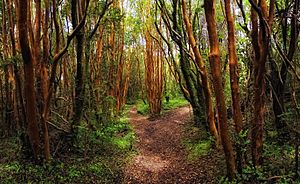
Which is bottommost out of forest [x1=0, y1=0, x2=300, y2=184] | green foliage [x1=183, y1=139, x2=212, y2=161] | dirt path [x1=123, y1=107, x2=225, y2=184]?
dirt path [x1=123, y1=107, x2=225, y2=184]

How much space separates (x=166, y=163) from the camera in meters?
9.39

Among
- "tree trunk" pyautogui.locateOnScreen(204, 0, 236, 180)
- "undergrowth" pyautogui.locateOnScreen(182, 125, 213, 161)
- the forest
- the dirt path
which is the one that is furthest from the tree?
"undergrowth" pyautogui.locateOnScreen(182, 125, 213, 161)

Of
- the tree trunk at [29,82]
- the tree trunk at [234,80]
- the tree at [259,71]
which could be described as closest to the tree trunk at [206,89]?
the tree trunk at [234,80]

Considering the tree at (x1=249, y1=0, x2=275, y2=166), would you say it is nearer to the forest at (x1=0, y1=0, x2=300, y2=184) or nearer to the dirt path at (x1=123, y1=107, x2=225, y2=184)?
the forest at (x1=0, y1=0, x2=300, y2=184)

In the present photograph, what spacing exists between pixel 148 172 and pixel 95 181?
1703 mm

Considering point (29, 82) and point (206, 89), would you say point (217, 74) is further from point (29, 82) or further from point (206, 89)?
point (29, 82)

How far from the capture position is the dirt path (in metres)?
7.79

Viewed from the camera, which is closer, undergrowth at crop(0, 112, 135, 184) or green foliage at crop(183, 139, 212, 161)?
undergrowth at crop(0, 112, 135, 184)

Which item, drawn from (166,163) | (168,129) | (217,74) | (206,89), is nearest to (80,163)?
(166,163)

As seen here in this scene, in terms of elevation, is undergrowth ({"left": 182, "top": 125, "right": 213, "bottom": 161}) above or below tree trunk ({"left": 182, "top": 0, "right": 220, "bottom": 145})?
below

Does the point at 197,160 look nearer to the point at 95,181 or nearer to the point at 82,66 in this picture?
the point at 95,181

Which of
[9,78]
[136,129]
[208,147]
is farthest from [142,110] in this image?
[208,147]

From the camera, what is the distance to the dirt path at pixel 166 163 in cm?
779

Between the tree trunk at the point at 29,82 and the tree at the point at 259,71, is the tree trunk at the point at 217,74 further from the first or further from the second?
the tree trunk at the point at 29,82
